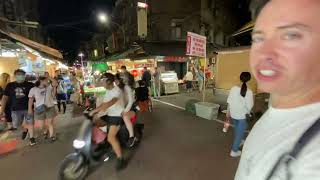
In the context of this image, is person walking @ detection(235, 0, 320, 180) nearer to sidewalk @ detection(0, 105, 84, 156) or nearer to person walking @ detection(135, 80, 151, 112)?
sidewalk @ detection(0, 105, 84, 156)

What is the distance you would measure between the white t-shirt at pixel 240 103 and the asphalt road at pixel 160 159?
106cm

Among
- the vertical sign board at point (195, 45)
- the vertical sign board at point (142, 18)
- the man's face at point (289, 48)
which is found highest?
the vertical sign board at point (142, 18)

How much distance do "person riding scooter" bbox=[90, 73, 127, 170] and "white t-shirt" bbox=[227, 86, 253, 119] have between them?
2546mm

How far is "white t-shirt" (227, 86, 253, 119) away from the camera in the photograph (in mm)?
6305

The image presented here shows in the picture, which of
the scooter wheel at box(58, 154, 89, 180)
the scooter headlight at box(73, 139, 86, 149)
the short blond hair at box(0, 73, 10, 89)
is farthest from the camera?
the short blond hair at box(0, 73, 10, 89)

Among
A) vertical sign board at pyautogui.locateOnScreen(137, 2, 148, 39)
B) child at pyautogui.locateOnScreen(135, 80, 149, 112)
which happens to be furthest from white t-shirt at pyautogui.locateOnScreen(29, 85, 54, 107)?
vertical sign board at pyautogui.locateOnScreen(137, 2, 148, 39)

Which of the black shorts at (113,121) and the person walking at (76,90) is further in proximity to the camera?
the person walking at (76,90)

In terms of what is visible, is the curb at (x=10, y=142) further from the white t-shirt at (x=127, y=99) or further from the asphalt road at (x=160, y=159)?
the white t-shirt at (x=127, y=99)

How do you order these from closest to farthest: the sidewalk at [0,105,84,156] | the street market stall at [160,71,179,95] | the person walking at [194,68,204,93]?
the sidewalk at [0,105,84,156] → the street market stall at [160,71,179,95] → the person walking at [194,68,204,93]

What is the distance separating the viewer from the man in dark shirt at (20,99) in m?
8.08

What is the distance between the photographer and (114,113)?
6.10 metres

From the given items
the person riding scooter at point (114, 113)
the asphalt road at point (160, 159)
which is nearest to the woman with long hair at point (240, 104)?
the asphalt road at point (160, 159)

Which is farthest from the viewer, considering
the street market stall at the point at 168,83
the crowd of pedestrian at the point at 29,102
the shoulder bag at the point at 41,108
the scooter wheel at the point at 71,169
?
the street market stall at the point at 168,83

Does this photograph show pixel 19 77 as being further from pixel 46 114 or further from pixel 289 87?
pixel 289 87
